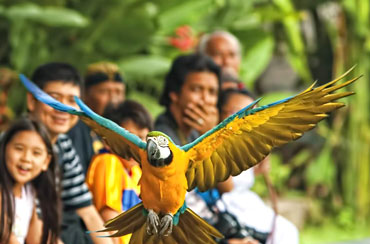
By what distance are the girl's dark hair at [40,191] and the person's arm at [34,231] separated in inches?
0.8

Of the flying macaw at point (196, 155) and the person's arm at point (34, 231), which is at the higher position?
the flying macaw at point (196, 155)

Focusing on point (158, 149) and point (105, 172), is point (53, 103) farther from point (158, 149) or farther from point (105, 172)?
point (105, 172)

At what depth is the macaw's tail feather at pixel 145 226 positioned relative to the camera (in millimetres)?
1579

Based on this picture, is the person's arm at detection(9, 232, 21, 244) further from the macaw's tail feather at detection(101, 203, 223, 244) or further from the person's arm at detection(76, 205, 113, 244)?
the macaw's tail feather at detection(101, 203, 223, 244)

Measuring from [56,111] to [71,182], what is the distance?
0.27 metres

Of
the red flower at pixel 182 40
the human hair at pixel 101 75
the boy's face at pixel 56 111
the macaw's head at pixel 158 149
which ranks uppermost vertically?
the red flower at pixel 182 40

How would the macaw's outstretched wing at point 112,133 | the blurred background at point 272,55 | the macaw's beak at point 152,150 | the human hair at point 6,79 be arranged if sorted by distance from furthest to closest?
the blurred background at point 272,55 < the human hair at point 6,79 < the macaw's outstretched wing at point 112,133 < the macaw's beak at point 152,150

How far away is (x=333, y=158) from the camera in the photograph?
6703mm

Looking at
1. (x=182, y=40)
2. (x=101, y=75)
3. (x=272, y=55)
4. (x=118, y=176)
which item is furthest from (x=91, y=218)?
(x=272, y=55)

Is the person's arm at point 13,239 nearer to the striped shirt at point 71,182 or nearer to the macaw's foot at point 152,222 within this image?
the striped shirt at point 71,182

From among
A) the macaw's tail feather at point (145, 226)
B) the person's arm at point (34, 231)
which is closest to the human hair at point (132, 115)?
the person's arm at point (34, 231)

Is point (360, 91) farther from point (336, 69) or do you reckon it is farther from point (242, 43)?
point (242, 43)

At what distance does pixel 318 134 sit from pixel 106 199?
4485mm

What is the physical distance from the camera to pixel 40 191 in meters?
2.42
